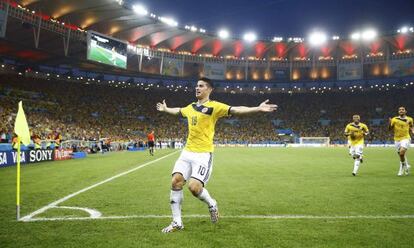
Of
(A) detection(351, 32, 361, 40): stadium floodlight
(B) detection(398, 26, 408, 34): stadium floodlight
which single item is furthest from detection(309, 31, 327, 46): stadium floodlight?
(B) detection(398, 26, 408, 34): stadium floodlight

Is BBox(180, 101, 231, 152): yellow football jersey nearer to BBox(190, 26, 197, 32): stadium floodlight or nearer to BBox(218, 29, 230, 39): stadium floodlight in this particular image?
BBox(190, 26, 197, 32): stadium floodlight

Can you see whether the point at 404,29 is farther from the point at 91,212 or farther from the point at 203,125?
the point at 91,212

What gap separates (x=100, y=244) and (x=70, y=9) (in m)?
43.4

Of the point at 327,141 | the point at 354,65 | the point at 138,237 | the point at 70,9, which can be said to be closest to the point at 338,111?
the point at 354,65

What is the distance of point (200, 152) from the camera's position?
229 inches

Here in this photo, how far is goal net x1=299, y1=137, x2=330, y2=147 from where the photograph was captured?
60181mm

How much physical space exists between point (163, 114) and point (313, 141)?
92.1ft

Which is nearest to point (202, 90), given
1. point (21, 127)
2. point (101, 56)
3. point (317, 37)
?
point (21, 127)

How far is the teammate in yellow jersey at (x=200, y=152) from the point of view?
549cm

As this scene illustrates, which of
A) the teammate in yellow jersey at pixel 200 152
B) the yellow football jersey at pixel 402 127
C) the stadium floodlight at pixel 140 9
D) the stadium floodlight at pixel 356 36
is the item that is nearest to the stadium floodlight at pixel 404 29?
the stadium floodlight at pixel 356 36

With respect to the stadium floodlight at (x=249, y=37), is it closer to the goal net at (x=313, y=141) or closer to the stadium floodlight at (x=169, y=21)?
the stadium floodlight at (x=169, y=21)

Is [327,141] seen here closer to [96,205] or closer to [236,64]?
[236,64]

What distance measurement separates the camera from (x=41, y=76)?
57.4 meters

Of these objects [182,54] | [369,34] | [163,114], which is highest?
[369,34]
